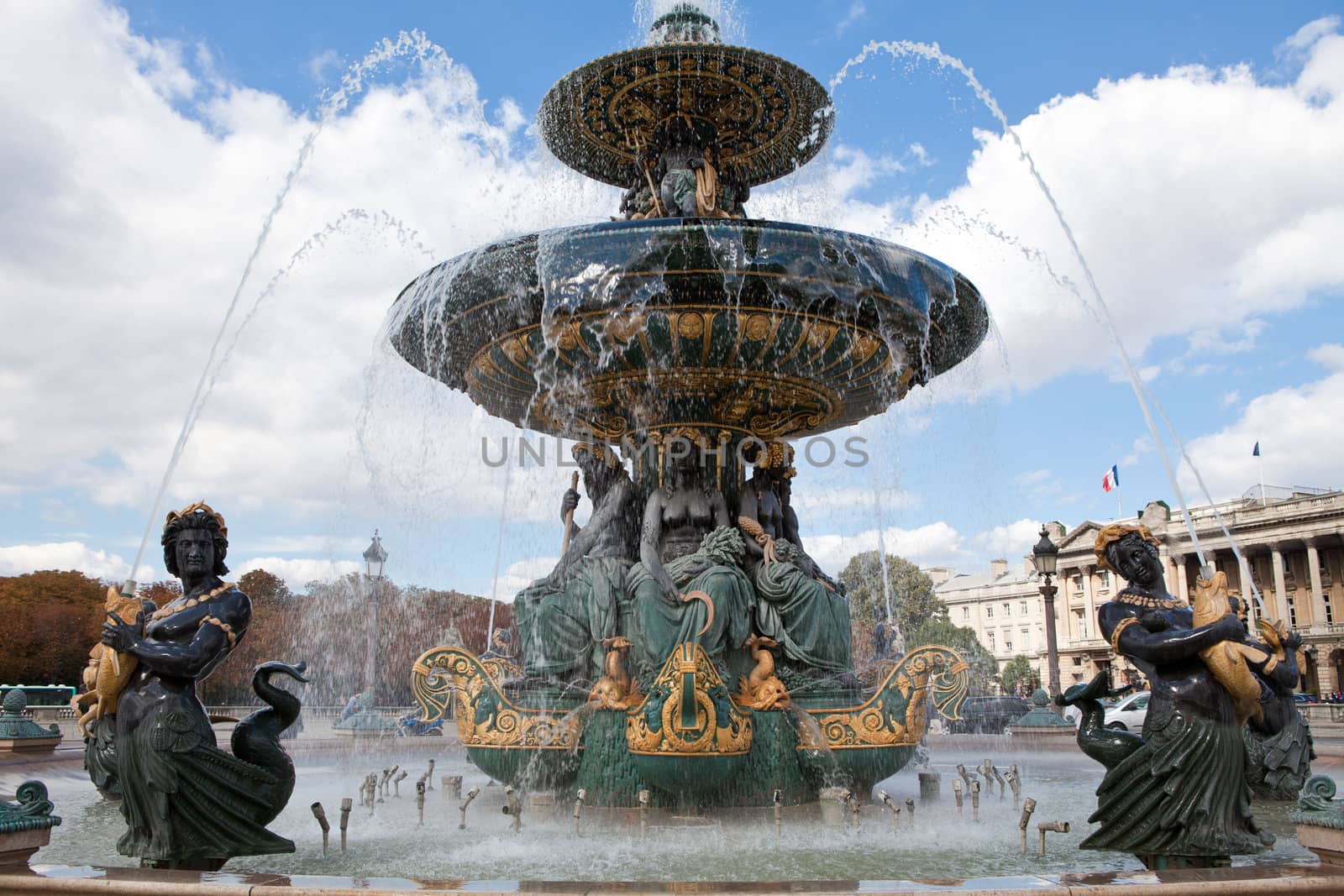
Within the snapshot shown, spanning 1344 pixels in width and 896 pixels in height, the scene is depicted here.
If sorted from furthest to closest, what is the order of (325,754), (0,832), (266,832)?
(325,754) < (266,832) < (0,832)

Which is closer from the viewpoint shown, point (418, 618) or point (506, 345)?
point (506, 345)

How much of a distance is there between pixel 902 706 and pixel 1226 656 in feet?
11.6

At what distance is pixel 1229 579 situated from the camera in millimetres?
54750

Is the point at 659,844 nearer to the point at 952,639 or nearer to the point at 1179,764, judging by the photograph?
the point at 1179,764

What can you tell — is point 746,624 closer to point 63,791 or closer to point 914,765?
point 914,765

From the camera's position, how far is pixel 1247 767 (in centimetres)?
484

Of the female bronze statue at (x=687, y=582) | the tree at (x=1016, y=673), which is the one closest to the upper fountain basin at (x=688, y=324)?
the female bronze statue at (x=687, y=582)

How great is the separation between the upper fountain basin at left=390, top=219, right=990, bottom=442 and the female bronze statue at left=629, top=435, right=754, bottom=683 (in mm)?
729

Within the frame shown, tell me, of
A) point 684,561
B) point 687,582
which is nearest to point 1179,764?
point 687,582

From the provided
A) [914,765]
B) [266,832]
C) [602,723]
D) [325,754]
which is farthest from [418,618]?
[266,832]

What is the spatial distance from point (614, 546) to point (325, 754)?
8096 mm

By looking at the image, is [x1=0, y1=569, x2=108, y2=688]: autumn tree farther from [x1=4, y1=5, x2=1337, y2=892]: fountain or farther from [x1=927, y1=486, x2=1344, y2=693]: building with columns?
[x1=927, y1=486, x2=1344, y2=693]: building with columns

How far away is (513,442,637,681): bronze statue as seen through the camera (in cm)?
827

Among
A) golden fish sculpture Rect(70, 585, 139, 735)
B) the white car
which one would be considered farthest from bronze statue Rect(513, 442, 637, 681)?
the white car
